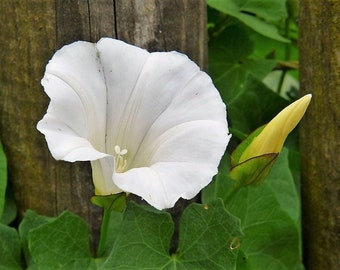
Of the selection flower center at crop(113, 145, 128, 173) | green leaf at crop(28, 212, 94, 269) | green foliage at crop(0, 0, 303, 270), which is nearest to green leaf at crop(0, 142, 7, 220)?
green foliage at crop(0, 0, 303, 270)

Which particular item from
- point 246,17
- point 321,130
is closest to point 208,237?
point 321,130

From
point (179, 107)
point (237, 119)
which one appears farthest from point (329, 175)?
point (179, 107)

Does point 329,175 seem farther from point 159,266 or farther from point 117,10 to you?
point 117,10

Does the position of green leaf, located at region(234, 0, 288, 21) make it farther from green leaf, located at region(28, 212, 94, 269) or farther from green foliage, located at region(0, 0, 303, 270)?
green leaf, located at region(28, 212, 94, 269)

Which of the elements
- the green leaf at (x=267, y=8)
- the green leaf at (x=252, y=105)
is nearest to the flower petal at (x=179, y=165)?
the green leaf at (x=252, y=105)

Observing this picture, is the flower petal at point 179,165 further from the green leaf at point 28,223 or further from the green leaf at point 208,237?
the green leaf at point 28,223

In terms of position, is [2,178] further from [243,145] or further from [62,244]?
[243,145]

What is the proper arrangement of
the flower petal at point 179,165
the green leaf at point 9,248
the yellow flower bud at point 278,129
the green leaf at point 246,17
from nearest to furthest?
the flower petal at point 179,165
the yellow flower bud at point 278,129
the green leaf at point 9,248
the green leaf at point 246,17
